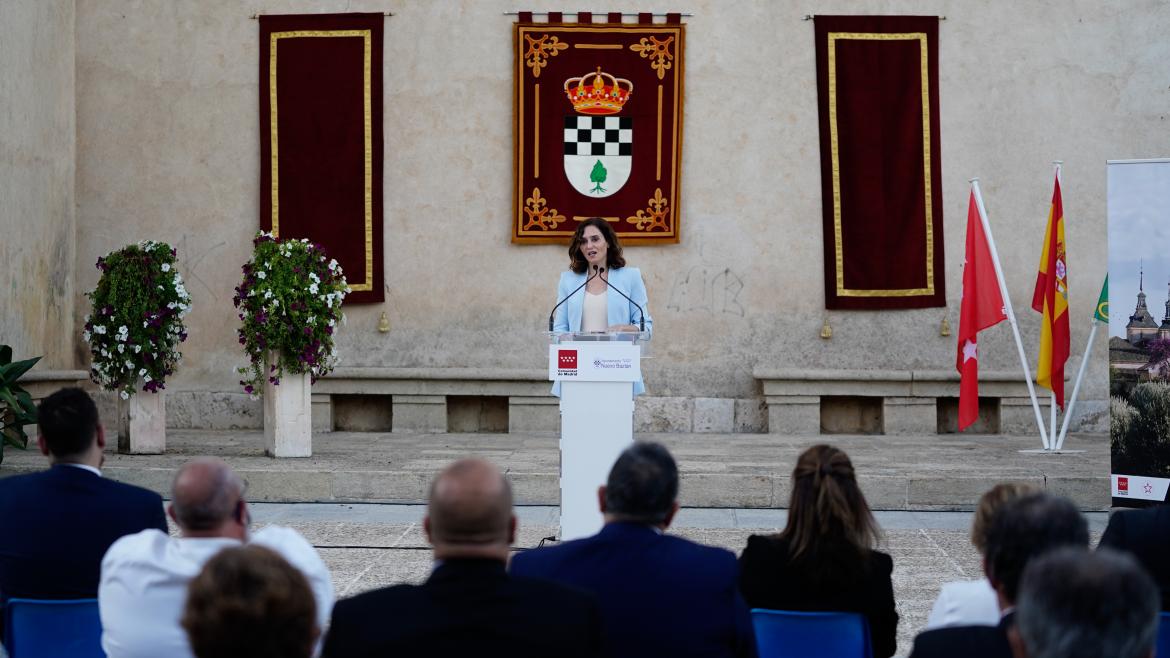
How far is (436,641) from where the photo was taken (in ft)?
6.47

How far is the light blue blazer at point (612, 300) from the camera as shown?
5773mm

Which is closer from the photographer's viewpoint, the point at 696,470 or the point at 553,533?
the point at 553,533

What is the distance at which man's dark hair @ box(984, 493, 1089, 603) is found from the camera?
230 cm

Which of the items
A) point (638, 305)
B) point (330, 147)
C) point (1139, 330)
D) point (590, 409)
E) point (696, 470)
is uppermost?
point (330, 147)

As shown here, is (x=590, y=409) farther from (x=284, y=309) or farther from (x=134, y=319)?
(x=134, y=319)

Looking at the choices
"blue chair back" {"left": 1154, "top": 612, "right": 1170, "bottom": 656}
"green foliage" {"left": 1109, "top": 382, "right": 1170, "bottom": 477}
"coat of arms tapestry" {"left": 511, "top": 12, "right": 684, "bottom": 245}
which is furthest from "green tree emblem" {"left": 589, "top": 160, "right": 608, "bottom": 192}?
"blue chair back" {"left": 1154, "top": 612, "right": 1170, "bottom": 656}

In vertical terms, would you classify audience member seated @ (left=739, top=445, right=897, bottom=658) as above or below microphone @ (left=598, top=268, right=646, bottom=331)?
below

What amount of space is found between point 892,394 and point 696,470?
10.9 ft

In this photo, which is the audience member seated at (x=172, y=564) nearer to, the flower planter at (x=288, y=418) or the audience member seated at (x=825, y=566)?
the audience member seated at (x=825, y=566)

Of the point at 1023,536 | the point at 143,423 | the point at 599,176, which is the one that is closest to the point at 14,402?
the point at 143,423

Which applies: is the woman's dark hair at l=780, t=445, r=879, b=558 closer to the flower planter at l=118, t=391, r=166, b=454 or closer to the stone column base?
the stone column base

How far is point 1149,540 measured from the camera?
3076 millimetres

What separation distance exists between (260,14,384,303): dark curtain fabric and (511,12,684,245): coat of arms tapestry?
1243 millimetres

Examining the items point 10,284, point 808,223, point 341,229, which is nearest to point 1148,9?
point 808,223
